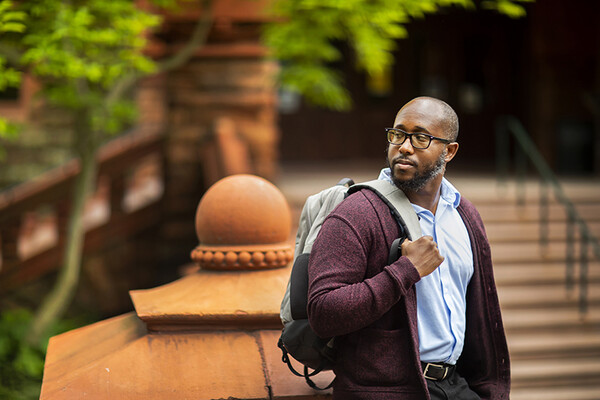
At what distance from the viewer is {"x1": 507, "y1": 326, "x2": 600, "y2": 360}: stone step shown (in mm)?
6637

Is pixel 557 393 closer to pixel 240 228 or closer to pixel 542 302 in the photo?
pixel 542 302

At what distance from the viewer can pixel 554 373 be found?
643cm

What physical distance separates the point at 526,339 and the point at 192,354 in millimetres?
4772

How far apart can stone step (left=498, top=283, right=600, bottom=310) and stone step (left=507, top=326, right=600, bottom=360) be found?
34 cm

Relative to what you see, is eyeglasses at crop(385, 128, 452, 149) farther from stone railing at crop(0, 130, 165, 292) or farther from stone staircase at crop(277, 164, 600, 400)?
stone railing at crop(0, 130, 165, 292)

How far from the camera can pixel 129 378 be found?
106 inches

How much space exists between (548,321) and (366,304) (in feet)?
17.7

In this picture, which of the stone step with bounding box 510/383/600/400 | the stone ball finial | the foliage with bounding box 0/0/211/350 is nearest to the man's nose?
the stone ball finial

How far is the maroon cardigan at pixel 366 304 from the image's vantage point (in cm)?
207

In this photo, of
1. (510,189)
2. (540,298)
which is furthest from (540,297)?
(510,189)

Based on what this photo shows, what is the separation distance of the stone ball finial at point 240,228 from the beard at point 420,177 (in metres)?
0.93

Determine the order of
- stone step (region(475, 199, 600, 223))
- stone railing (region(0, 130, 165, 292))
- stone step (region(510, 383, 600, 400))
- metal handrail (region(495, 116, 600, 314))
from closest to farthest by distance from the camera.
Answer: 1. stone step (region(510, 383, 600, 400))
2. metal handrail (region(495, 116, 600, 314))
3. stone step (region(475, 199, 600, 223))
4. stone railing (region(0, 130, 165, 292))

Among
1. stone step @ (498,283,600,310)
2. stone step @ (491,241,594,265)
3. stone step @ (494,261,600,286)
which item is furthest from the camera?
stone step @ (491,241,594,265)

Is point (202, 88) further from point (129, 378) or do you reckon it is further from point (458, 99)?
point (458, 99)
